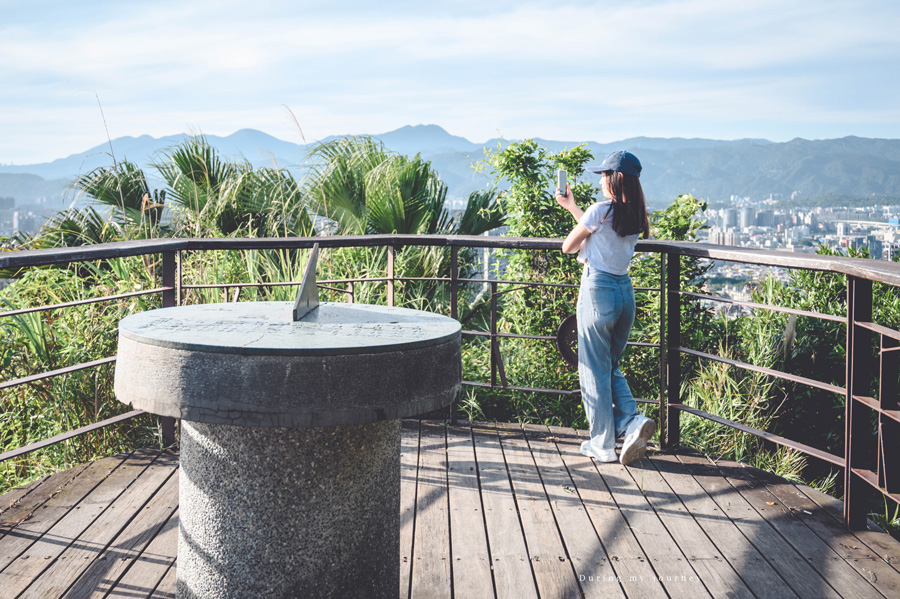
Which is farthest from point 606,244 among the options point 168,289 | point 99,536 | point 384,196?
point 384,196

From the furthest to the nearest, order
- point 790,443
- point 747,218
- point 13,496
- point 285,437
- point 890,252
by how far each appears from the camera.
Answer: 1. point 747,218
2. point 890,252
3. point 790,443
4. point 13,496
5. point 285,437

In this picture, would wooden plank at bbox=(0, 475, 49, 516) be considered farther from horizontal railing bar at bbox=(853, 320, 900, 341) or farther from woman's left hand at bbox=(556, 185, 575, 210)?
horizontal railing bar at bbox=(853, 320, 900, 341)

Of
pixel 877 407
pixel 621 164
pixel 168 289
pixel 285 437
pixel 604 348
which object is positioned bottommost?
pixel 877 407

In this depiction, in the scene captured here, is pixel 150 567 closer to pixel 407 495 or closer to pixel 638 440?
pixel 407 495

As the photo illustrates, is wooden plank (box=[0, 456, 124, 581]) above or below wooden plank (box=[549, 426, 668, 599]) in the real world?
above

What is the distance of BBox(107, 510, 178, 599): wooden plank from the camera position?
246 centimetres

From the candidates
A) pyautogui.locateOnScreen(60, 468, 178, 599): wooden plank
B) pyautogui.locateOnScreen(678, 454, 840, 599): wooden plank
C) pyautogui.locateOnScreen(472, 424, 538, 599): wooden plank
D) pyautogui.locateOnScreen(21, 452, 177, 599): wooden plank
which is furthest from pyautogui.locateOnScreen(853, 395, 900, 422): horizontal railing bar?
pyautogui.locateOnScreen(21, 452, 177, 599): wooden plank

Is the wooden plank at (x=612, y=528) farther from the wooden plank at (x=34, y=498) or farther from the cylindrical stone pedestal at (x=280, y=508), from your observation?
the wooden plank at (x=34, y=498)

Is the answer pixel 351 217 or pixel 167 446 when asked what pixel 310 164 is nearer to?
pixel 351 217

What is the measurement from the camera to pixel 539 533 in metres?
2.97

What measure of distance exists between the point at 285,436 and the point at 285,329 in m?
0.35

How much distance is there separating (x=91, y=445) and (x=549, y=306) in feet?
11.8

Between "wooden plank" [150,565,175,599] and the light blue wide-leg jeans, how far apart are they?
7.08ft

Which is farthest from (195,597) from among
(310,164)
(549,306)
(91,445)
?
(310,164)
